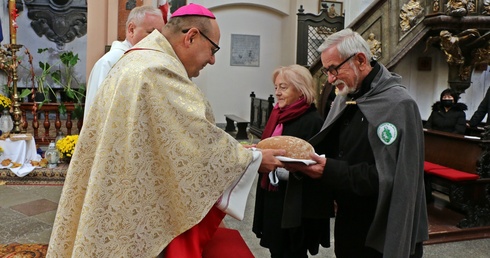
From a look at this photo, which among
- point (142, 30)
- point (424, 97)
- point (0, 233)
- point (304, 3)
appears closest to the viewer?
point (142, 30)

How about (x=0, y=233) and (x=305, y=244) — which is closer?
(x=305, y=244)

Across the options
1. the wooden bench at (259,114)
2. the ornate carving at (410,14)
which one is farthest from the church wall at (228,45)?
the ornate carving at (410,14)

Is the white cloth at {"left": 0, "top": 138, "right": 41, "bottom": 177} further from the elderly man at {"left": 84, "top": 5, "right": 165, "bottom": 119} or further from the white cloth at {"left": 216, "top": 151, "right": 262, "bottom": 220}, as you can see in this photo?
the white cloth at {"left": 216, "top": 151, "right": 262, "bottom": 220}

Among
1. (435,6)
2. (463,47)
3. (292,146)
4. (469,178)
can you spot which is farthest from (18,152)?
(463,47)

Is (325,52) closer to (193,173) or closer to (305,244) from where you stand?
(193,173)

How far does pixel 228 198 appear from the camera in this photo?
178 centimetres

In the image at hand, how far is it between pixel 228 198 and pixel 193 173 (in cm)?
21

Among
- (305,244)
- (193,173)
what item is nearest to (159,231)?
(193,173)

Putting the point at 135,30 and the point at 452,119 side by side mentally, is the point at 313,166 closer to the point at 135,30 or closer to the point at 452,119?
the point at 135,30

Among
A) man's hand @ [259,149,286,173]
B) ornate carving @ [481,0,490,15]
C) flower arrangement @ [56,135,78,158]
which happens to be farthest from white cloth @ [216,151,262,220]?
ornate carving @ [481,0,490,15]

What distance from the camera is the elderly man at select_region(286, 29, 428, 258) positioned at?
195 cm

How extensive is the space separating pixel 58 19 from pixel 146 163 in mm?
12466

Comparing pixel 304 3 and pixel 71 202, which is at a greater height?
pixel 304 3

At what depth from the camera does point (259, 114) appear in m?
11.2
